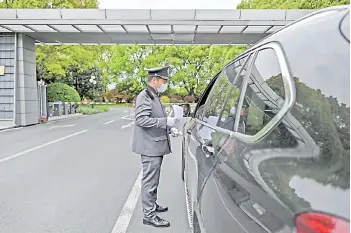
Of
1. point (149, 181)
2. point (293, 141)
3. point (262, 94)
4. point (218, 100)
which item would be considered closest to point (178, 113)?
point (149, 181)

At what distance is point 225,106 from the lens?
2.53 meters

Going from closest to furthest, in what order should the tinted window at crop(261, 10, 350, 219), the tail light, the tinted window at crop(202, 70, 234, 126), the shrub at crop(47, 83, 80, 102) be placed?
1. the tail light
2. the tinted window at crop(261, 10, 350, 219)
3. the tinted window at crop(202, 70, 234, 126)
4. the shrub at crop(47, 83, 80, 102)

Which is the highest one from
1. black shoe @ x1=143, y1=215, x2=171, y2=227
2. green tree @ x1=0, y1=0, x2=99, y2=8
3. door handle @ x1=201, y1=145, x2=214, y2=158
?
green tree @ x1=0, y1=0, x2=99, y2=8

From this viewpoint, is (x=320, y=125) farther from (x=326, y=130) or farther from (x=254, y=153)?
(x=254, y=153)

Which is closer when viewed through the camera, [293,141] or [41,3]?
[293,141]

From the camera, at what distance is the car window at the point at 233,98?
224 cm

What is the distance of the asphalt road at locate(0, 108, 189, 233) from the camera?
153 inches

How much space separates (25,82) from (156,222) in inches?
532

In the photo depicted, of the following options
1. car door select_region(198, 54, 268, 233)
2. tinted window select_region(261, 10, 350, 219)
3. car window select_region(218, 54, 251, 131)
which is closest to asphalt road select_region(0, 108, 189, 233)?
car door select_region(198, 54, 268, 233)

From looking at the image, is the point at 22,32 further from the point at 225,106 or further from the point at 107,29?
the point at 225,106

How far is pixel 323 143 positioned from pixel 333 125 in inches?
2.7

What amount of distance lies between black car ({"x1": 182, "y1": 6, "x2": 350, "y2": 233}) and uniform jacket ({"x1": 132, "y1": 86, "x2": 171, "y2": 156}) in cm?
166

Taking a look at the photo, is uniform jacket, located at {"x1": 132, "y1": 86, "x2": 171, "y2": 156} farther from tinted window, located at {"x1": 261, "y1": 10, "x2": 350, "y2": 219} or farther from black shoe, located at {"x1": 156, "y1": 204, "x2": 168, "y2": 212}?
tinted window, located at {"x1": 261, "y1": 10, "x2": 350, "y2": 219}

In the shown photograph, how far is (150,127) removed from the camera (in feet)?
12.0
